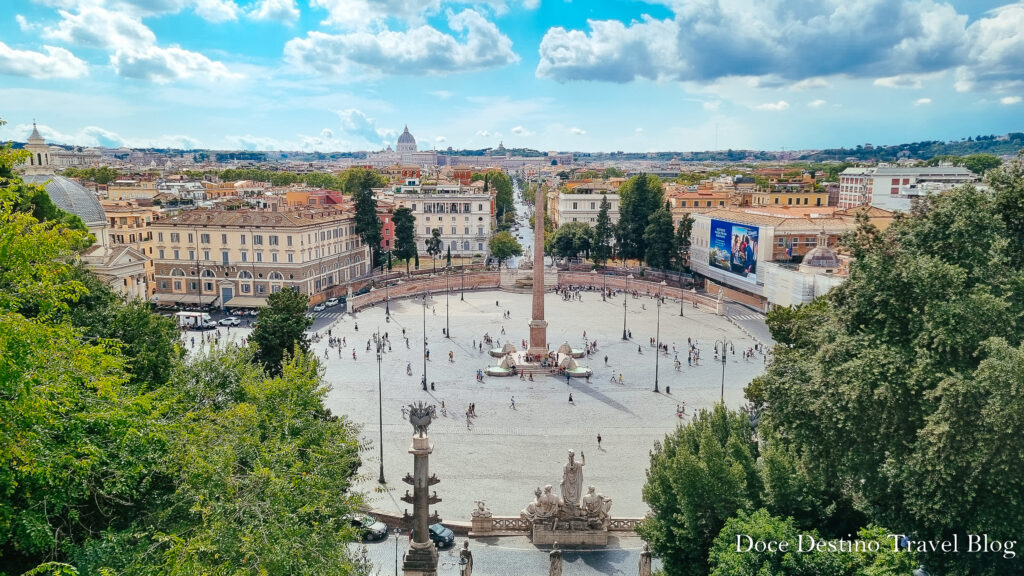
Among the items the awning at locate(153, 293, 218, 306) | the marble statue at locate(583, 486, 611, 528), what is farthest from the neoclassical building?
the marble statue at locate(583, 486, 611, 528)

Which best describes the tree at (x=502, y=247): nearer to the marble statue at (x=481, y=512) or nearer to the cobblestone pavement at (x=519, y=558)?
the marble statue at (x=481, y=512)

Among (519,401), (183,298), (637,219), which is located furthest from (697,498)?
(637,219)

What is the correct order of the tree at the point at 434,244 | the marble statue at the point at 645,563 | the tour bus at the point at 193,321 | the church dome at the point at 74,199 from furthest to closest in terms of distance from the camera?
the tree at the point at 434,244 < the tour bus at the point at 193,321 < the church dome at the point at 74,199 < the marble statue at the point at 645,563

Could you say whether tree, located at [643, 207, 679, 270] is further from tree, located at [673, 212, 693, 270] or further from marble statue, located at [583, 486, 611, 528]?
marble statue, located at [583, 486, 611, 528]

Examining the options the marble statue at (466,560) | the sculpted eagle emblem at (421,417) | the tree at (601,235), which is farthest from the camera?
the tree at (601,235)

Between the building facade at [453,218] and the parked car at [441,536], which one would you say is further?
the building facade at [453,218]

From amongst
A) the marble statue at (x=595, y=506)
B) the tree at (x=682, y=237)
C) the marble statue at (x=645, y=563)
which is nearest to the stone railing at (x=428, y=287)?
the tree at (x=682, y=237)
